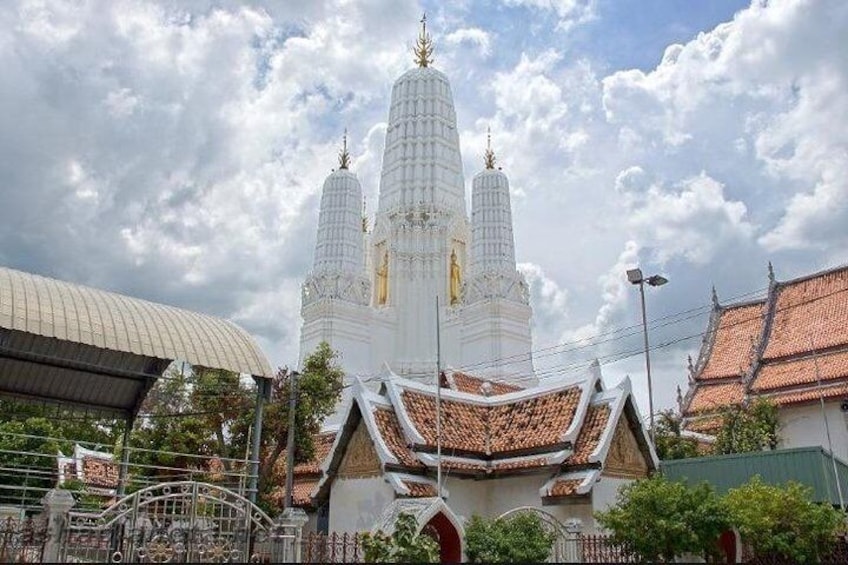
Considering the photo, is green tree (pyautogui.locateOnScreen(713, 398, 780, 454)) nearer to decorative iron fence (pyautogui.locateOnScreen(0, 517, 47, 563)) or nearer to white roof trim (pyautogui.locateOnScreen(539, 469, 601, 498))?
white roof trim (pyautogui.locateOnScreen(539, 469, 601, 498))

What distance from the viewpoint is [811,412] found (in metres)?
31.4

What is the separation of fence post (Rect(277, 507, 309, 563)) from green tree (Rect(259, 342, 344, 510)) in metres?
10.6

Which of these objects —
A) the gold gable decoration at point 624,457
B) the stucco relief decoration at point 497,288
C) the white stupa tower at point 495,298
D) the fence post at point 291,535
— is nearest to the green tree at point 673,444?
the gold gable decoration at point 624,457

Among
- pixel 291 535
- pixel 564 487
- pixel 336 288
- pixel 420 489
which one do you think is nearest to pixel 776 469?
pixel 564 487

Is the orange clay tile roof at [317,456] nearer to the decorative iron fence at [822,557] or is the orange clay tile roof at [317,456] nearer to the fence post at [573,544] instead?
the fence post at [573,544]

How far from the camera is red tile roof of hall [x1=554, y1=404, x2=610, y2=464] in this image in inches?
670

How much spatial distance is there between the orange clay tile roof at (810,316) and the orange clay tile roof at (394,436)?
22.7 metres

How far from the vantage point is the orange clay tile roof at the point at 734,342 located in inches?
1417

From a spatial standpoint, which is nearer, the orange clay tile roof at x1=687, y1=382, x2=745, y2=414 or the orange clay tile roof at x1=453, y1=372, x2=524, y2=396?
the orange clay tile roof at x1=453, y1=372, x2=524, y2=396

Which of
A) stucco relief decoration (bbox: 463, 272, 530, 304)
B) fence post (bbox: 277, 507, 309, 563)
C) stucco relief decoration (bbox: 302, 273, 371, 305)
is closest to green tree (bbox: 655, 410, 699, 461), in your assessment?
fence post (bbox: 277, 507, 309, 563)

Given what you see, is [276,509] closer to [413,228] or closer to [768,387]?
[768,387]

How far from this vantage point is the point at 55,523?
34.8 feet

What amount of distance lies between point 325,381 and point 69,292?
1157cm

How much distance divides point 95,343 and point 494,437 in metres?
9.67
